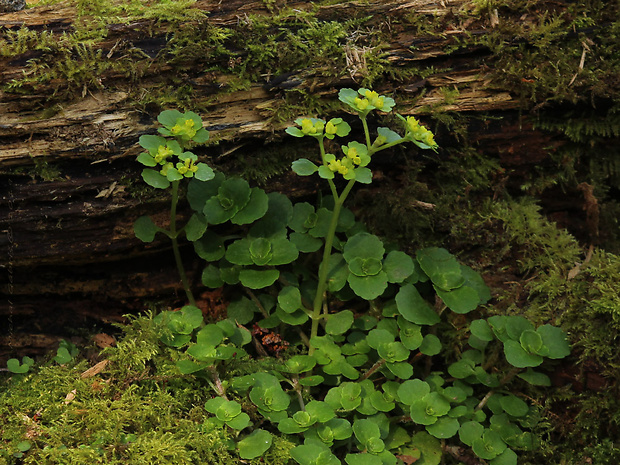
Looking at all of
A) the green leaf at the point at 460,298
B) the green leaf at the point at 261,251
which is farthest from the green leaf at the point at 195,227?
the green leaf at the point at 460,298

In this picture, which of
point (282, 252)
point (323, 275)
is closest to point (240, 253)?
point (282, 252)

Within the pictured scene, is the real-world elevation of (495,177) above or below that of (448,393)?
above

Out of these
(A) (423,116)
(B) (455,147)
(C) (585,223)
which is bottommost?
(C) (585,223)

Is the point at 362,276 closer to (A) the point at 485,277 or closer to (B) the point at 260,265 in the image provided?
(B) the point at 260,265

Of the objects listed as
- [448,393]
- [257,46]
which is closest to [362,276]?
[448,393]

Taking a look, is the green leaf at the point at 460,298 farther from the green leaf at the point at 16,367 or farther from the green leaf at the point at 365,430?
the green leaf at the point at 16,367

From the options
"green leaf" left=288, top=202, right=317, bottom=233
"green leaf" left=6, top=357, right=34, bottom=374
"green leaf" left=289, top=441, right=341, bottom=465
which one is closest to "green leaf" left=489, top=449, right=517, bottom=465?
"green leaf" left=289, top=441, right=341, bottom=465

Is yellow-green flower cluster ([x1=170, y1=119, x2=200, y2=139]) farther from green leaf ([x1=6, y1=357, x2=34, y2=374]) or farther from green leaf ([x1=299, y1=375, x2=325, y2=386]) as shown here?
green leaf ([x1=6, y1=357, x2=34, y2=374])
